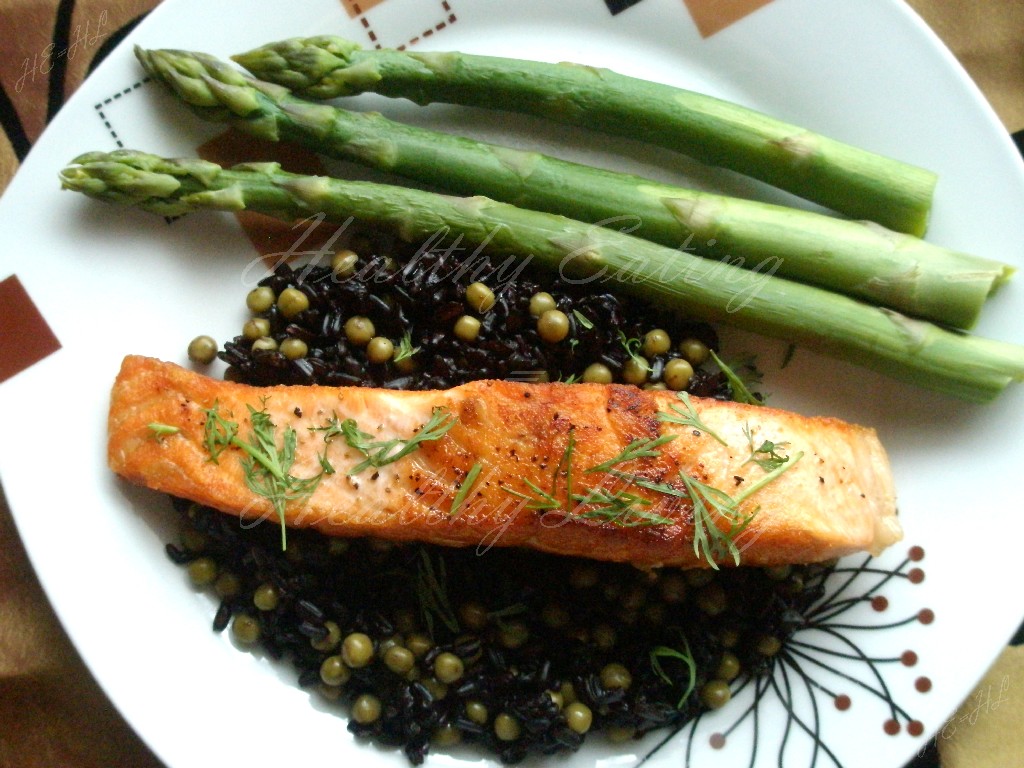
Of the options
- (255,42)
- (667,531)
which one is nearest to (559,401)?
(667,531)

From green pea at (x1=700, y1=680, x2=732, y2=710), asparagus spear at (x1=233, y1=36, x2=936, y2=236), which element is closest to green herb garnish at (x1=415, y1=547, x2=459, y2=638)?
green pea at (x1=700, y1=680, x2=732, y2=710)

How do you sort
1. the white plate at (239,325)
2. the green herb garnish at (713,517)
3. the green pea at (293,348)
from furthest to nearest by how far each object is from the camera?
the green pea at (293,348)
the white plate at (239,325)
the green herb garnish at (713,517)

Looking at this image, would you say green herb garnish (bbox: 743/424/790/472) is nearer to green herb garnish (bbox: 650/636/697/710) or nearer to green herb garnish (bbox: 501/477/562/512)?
green herb garnish (bbox: 501/477/562/512)

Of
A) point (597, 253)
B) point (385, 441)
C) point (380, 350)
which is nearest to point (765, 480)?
point (597, 253)

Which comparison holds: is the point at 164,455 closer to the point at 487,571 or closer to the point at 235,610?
the point at 235,610

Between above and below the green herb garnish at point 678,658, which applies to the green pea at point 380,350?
above

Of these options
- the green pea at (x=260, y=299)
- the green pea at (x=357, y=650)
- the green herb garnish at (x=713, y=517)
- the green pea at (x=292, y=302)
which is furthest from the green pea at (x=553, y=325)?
the green pea at (x=357, y=650)

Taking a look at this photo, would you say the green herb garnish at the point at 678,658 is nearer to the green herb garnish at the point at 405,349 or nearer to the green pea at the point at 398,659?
the green pea at the point at 398,659

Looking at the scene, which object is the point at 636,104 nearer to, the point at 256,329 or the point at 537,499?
the point at 537,499
